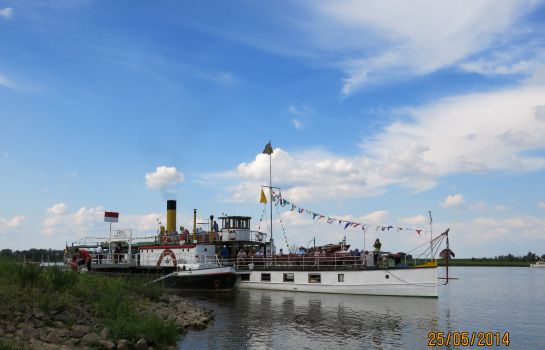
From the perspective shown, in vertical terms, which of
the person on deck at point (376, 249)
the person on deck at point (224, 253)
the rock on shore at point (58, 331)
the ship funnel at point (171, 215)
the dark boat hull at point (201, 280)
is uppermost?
the ship funnel at point (171, 215)

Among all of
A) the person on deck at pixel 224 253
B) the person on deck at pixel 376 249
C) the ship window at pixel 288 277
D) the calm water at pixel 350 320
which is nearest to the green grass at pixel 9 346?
the calm water at pixel 350 320

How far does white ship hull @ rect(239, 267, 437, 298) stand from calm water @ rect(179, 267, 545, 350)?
90 centimetres

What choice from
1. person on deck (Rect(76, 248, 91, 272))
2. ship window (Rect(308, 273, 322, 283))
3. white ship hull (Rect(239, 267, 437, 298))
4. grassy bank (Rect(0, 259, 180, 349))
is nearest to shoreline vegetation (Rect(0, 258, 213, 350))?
grassy bank (Rect(0, 259, 180, 349))

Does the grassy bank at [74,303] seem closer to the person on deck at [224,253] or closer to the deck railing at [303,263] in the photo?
the deck railing at [303,263]

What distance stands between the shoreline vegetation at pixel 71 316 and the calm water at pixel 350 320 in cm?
176

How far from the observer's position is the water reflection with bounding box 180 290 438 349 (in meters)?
17.0

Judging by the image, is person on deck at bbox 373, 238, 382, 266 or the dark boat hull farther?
the dark boat hull

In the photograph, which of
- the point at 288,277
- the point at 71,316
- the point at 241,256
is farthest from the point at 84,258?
the point at 71,316

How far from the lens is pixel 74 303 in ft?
50.4

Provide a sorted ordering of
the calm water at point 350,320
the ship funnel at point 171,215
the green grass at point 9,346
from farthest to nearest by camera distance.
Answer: the ship funnel at point 171,215 → the calm water at point 350,320 → the green grass at point 9,346

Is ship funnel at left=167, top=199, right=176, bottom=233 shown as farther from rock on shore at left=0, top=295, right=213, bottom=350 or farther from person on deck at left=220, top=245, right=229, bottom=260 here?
rock on shore at left=0, top=295, right=213, bottom=350

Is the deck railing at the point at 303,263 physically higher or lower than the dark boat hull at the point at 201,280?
higher

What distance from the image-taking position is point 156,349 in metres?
14.2

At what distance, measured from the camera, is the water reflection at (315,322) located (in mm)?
17047
